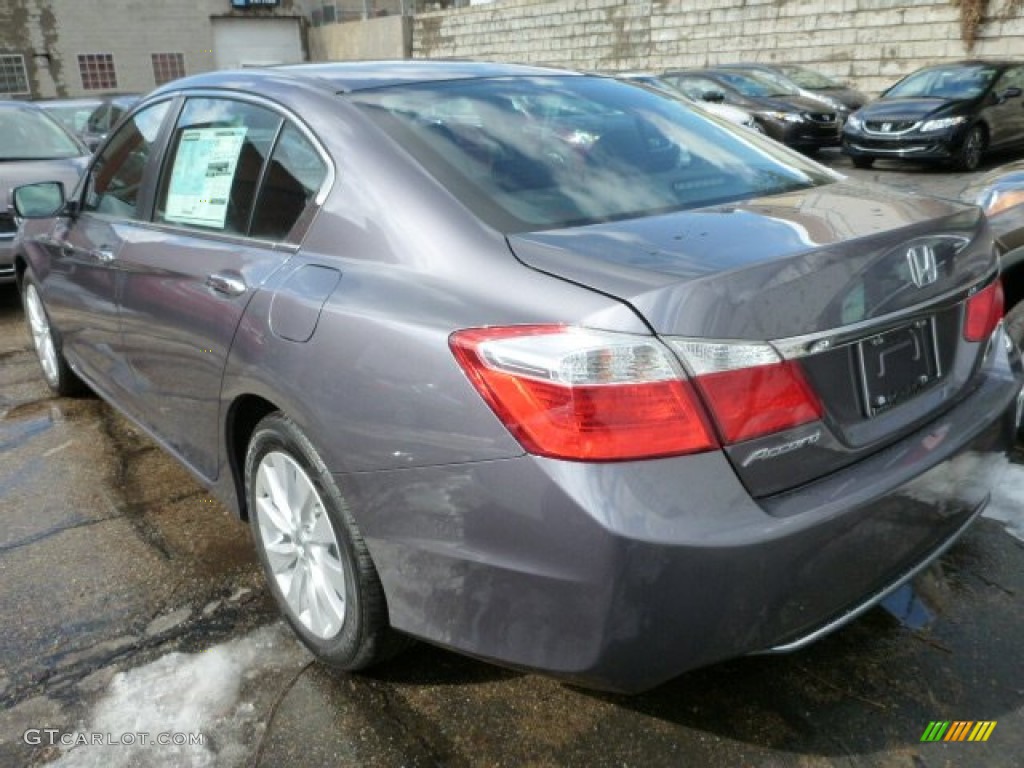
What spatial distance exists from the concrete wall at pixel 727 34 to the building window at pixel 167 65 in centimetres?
1180

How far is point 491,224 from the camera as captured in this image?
6.23 feet

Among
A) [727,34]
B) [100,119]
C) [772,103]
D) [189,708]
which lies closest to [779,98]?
[772,103]

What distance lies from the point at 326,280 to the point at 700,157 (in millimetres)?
1172

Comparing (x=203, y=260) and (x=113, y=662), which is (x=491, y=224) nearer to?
(x=203, y=260)

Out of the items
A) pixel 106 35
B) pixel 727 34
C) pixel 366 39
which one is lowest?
pixel 727 34

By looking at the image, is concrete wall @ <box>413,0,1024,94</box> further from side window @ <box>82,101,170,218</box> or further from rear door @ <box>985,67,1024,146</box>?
side window @ <box>82,101,170,218</box>

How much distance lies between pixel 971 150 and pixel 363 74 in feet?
37.4

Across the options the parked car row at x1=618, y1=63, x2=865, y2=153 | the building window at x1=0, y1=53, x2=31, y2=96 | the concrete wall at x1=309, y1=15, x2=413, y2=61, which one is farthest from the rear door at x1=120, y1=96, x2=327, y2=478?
the building window at x1=0, y1=53, x2=31, y2=96

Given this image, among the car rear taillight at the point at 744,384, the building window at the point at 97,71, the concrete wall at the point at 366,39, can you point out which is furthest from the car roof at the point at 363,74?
the building window at the point at 97,71

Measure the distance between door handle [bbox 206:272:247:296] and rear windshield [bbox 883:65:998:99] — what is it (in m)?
12.2

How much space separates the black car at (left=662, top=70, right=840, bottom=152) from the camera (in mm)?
13445

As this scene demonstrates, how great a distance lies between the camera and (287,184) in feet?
7.72

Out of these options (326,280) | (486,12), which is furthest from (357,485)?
(486,12)

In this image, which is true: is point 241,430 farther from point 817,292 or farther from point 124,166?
point 817,292
